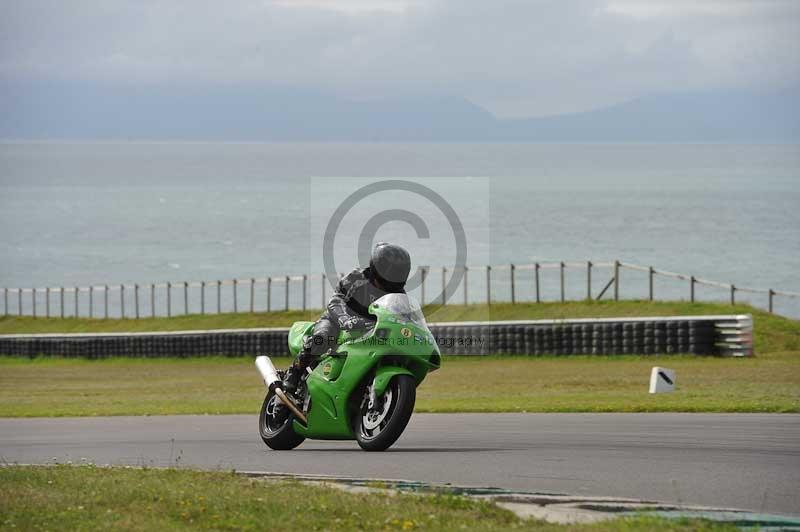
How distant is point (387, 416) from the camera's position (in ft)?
42.2

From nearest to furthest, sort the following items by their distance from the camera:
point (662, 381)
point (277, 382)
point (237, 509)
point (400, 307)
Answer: point (237, 509), point (400, 307), point (277, 382), point (662, 381)

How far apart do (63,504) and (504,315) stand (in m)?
39.3

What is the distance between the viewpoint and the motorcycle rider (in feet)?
43.5

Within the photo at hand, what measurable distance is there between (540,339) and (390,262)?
2421 cm

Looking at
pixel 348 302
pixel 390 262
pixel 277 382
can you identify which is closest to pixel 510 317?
pixel 277 382

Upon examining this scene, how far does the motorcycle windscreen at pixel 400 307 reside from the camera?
1288cm

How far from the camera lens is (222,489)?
34.6 feet

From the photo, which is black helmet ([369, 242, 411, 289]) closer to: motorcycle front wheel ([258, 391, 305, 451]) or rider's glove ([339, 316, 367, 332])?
rider's glove ([339, 316, 367, 332])

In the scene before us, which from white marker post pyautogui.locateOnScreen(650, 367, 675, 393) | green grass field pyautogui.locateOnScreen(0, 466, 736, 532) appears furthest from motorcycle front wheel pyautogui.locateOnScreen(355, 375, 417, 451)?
white marker post pyautogui.locateOnScreen(650, 367, 675, 393)

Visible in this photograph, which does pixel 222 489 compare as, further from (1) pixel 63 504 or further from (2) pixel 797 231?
(2) pixel 797 231

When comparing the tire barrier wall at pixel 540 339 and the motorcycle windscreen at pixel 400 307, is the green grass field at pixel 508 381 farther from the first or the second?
the motorcycle windscreen at pixel 400 307

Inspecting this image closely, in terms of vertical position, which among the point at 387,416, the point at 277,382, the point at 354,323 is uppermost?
the point at 354,323

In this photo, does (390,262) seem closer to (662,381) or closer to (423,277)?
(662,381)

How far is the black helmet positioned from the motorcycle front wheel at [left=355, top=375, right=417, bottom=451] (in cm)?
111
